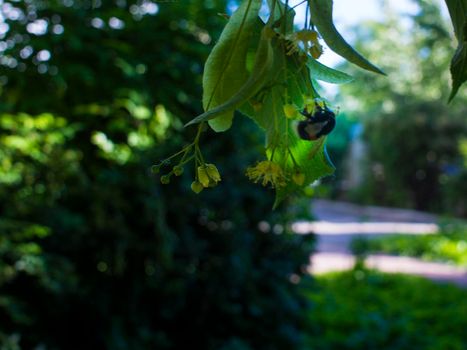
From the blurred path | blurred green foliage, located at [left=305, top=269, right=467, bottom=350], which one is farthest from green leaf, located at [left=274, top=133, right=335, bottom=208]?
blurred green foliage, located at [left=305, top=269, right=467, bottom=350]

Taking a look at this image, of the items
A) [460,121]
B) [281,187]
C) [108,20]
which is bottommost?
[281,187]

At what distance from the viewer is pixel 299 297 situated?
3838mm

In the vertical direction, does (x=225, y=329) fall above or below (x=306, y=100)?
below

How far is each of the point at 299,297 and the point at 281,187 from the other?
3330 mm

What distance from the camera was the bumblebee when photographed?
1.81 ft

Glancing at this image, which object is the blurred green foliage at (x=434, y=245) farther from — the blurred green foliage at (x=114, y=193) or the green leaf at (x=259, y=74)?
the green leaf at (x=259, y=74)

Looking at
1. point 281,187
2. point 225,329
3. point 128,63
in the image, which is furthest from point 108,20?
point 281,187

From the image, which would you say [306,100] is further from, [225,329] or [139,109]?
[225,329]

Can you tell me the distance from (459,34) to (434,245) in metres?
10.5

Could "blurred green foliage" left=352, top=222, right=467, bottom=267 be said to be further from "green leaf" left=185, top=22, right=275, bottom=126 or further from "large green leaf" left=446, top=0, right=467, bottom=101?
"green leaf" left=185, top=22, right=275, bottom=126

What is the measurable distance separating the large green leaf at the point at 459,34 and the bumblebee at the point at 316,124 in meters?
0.12

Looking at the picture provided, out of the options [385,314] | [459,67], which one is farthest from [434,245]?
[459,67]

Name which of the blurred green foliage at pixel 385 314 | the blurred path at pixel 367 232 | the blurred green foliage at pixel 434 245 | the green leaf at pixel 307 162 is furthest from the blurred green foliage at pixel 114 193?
the blurred green foliage at pixel 434 245

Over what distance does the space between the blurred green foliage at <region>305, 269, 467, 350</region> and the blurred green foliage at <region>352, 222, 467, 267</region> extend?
7.70ft
